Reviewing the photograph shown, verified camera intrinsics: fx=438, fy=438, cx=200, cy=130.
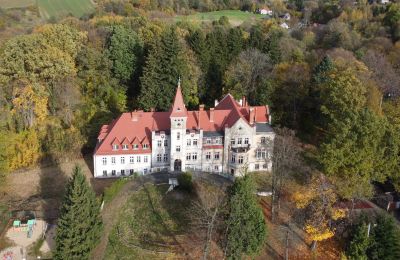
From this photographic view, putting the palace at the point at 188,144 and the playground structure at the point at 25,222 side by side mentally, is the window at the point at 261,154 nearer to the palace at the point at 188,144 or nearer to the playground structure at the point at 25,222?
the palace at the point at 188,144

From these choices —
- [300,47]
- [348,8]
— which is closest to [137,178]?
[300,47]

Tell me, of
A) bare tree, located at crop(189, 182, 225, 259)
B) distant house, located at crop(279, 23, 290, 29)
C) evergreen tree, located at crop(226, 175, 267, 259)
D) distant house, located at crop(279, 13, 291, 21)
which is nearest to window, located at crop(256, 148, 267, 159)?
bare tree, located at crop(189, 182, 225, 259)

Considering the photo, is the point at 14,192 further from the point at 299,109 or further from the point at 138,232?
the point at 299,109

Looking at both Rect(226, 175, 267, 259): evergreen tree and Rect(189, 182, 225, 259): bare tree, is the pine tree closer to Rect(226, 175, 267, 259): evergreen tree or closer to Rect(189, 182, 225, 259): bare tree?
Rect(189, 182, 225, 259): bare tree

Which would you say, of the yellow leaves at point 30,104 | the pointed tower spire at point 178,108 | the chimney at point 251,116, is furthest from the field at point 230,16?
the pointed tower spire at point 178,108

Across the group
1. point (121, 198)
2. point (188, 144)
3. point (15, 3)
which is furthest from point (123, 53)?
point (15, 3)

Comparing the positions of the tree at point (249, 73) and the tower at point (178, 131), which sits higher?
the tree at point (249, 73)

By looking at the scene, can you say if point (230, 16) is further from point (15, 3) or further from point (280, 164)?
point (280, 164)
